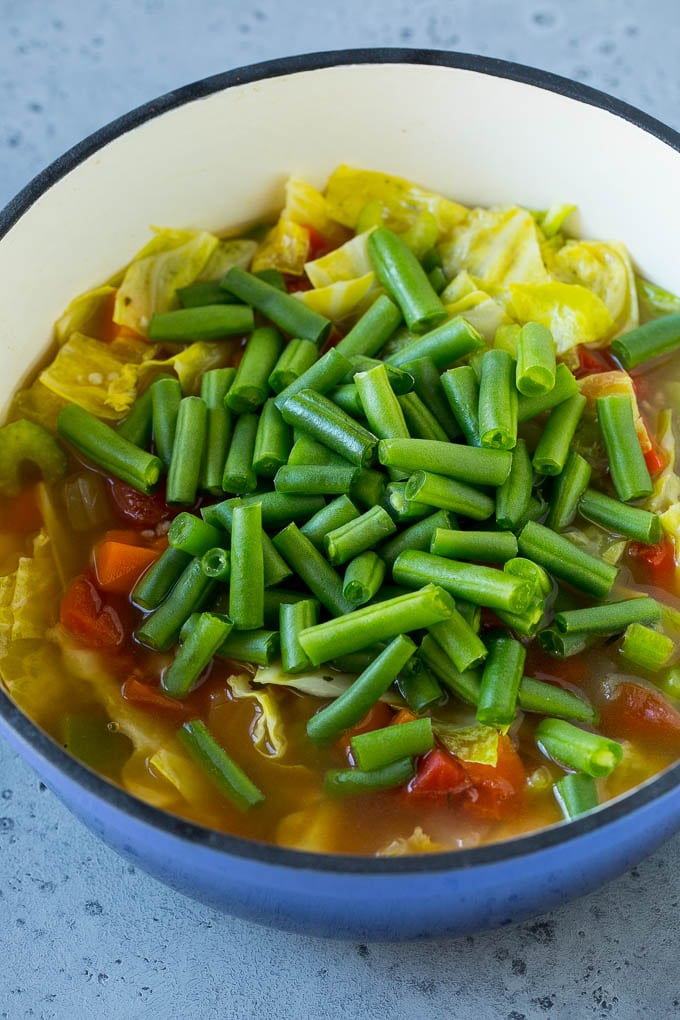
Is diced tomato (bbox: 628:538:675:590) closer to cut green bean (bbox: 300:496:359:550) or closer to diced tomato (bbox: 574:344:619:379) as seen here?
diced tomato (bbox: 574:344:619:379)

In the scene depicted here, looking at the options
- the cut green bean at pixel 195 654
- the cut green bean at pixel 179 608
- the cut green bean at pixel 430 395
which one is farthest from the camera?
the cut green bean at pixel 430 395

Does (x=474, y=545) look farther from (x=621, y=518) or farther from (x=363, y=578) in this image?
(x=621, y=518)

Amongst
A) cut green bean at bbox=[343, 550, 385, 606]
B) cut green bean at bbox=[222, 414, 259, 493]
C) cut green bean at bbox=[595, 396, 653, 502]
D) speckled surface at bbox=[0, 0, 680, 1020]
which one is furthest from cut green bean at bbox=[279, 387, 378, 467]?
speckled surface at bbox=[0, 0, 680, 1020]

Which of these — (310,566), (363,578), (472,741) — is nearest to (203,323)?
(310,566)

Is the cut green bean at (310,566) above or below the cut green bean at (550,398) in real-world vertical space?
below

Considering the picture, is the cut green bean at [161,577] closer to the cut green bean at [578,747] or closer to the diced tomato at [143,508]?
the diced tomato at [143,508]

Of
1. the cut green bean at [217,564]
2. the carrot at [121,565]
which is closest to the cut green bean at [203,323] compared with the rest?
the carrot at [121,565]

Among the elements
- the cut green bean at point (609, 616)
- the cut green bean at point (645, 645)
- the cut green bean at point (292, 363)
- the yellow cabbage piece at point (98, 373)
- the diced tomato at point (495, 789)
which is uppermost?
the cut green bean at point (292, 363)

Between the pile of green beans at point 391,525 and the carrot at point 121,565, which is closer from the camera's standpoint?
the pile of green beans at point 391,525
